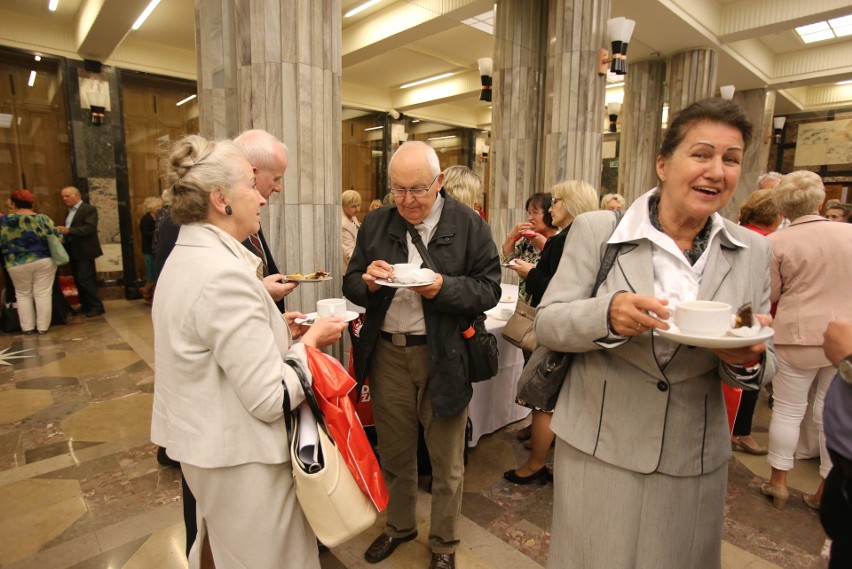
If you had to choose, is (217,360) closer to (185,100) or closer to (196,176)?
(196,176)

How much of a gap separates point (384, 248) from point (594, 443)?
1.27 m

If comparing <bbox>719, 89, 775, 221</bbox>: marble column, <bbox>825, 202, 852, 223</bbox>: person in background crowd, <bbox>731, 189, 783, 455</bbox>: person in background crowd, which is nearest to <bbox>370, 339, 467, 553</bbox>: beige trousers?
<bbox>731, 189, 783, 455</bbox>: person in background crowd

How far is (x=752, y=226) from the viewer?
12.1 ft

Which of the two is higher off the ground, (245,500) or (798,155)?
(798,155)

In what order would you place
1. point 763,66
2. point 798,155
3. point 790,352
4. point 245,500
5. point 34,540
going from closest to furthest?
1. point 245,500
2. point 34,540
3. point 790,352
4. point 763,66
5. point 798,155

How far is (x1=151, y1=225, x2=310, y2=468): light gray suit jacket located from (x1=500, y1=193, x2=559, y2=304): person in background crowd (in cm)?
224

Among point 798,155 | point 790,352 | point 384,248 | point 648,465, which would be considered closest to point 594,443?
point 648,465

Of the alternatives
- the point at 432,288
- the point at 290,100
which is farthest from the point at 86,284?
the point at 432,288

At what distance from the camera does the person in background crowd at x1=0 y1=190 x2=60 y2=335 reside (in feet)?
20.0

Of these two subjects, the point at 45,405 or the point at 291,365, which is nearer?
the point at 291,365

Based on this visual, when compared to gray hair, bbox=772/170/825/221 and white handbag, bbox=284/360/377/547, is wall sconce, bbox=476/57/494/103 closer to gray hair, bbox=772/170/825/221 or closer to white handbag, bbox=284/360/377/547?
gray hair, bbox=772/170/825/221

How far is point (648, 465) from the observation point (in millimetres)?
1322

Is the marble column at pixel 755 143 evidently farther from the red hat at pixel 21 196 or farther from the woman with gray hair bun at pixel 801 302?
the red hat at pixel 21 196

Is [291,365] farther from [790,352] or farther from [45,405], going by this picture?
[45,405]
